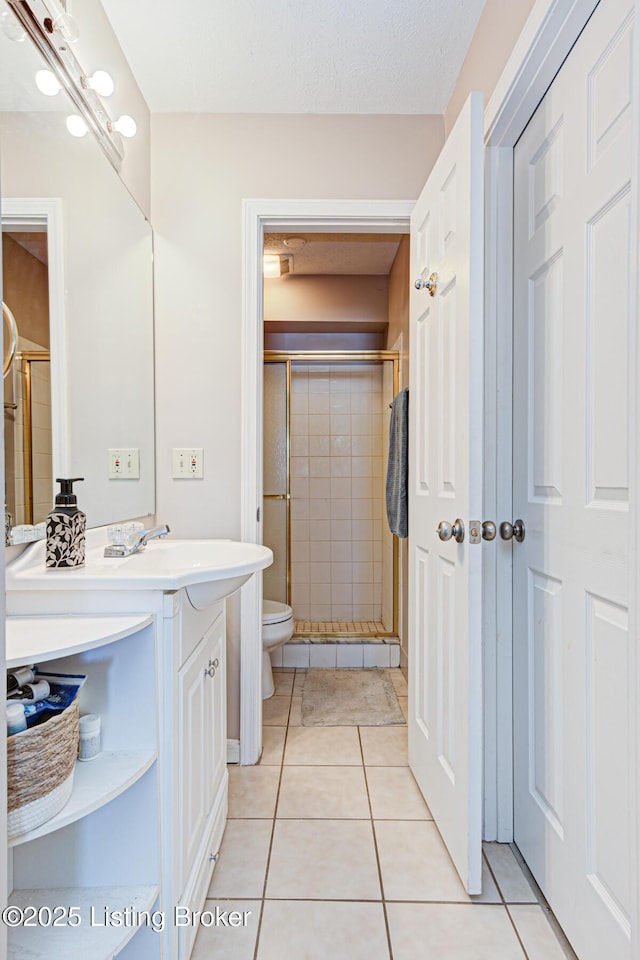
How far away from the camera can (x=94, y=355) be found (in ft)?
5.20

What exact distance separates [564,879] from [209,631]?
1.00m

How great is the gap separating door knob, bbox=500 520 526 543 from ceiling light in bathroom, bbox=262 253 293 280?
Result: 2.42 metres

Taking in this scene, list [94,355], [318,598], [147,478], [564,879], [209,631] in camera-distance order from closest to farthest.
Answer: [564,879] → [209,631] → [94,355] → [147,478] → [318,598]

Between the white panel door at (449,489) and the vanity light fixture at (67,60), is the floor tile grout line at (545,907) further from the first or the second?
the vanity light fixture at (67,60)

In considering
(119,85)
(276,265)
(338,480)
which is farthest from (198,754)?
(276,265)

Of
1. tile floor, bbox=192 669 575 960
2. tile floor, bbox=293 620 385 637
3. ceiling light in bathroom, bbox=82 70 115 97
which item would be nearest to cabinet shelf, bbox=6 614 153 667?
tile floor, bbox=192 669 575 960

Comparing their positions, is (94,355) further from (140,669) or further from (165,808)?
(165,808)

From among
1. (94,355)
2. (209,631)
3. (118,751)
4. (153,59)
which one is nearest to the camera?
(118,751)

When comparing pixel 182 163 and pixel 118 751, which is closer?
pixel 118 751

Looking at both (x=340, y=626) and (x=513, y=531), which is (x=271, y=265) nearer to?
(x=340, y=626)

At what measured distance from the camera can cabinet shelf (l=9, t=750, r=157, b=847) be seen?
34.0 inches

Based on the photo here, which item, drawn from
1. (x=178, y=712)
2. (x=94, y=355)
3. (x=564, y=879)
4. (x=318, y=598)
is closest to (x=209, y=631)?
(x=178, y=712)

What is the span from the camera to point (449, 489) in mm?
1587

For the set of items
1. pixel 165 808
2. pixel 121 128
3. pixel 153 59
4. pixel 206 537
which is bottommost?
pixel 165 808
